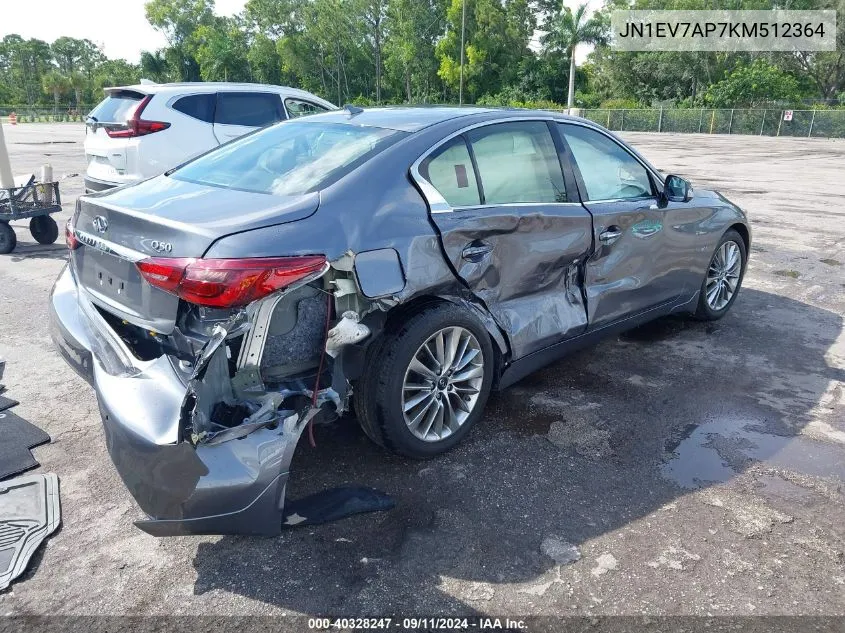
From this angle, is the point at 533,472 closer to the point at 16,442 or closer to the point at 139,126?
the point at 16,442

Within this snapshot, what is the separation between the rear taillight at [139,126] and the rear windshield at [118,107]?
3.0 inches

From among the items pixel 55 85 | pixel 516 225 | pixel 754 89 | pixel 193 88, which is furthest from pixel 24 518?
pixel 55 85

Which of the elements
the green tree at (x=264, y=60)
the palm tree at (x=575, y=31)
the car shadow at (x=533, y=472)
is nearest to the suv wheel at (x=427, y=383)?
the car shadow at (x=533, y=472)

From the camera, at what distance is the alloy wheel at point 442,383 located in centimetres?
318

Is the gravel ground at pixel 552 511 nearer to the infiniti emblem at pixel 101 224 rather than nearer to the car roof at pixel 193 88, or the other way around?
the infiniti emblem at pixel 101 224

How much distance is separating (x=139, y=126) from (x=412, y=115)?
219 inches

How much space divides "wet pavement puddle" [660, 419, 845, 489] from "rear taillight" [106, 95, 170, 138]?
276 inches

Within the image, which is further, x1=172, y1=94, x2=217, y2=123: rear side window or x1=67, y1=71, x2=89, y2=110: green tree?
x1=67, y1=71, x2=89, y2=110: green tree

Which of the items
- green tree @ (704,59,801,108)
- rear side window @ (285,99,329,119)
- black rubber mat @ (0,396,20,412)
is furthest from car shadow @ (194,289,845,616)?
green tree @ (704,59,801,108)

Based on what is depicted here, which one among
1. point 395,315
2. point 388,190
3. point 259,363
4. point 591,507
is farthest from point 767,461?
point 259,363

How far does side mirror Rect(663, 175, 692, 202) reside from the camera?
452 centimetres

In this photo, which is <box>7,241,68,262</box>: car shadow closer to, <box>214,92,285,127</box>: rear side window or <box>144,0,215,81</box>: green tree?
<box>214,92,285,127</box>: rear side window

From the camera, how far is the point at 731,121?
45.8 metres

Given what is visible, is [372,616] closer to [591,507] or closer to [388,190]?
[591,507]
